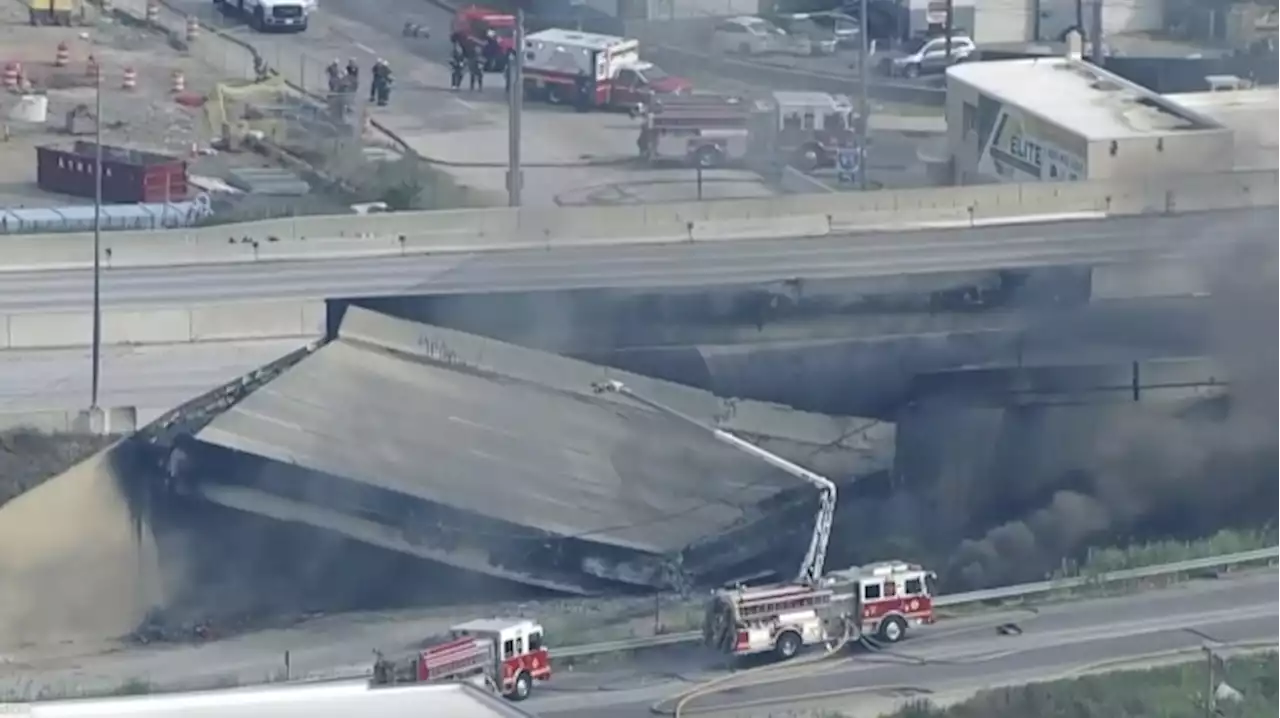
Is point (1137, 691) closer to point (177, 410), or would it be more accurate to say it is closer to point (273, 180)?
point (177, 410)

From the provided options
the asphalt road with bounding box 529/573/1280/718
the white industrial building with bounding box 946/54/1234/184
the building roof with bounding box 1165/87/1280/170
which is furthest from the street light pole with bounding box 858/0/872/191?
the asphalt road with bounding box 529/573/1280/718

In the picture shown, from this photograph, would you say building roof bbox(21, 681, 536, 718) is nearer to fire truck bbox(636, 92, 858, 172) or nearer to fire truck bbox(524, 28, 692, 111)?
fire truck bbox(636, 92, 858, 172)

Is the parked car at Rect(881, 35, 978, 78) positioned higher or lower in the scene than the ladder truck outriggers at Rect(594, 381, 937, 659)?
higher

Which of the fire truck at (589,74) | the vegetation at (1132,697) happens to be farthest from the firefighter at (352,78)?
the vegetation at (1132,697)

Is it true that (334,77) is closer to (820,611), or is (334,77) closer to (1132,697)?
(820,611)

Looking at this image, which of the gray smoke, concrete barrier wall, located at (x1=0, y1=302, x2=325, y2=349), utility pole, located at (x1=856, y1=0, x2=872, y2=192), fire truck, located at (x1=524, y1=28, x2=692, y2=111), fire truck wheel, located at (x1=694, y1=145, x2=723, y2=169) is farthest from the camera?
fire truck, located at (x1=524, y1=28, x2=692, y2=111)

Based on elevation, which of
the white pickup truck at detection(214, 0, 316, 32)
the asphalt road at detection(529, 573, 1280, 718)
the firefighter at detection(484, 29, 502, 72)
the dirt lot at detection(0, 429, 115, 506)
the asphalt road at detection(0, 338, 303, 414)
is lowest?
the asphalt road at detection(529, 573, 1280, 718)
